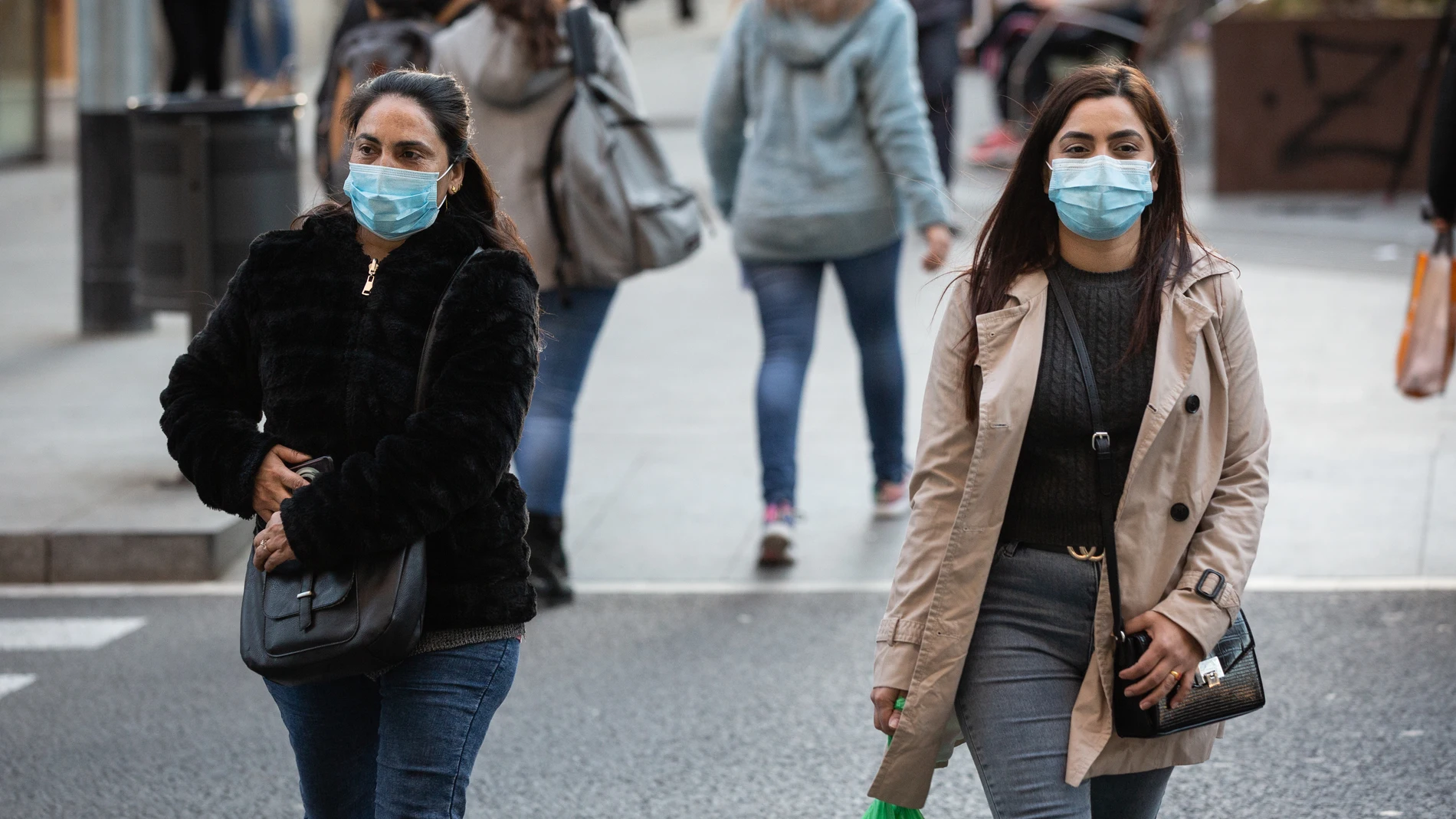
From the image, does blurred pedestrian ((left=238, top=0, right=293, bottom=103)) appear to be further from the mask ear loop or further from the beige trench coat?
the beige trench coat

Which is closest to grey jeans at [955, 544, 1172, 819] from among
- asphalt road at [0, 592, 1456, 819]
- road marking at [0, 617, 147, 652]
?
asphalt road at [0, 592, 1456, 819]

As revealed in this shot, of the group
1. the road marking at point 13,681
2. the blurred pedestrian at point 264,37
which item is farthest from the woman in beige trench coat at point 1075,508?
the blurred pedestrian at point 264,37

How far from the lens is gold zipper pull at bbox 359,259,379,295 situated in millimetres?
2986

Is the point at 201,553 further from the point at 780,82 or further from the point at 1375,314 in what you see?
the point at 1375,314

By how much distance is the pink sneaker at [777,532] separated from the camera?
19.8 feet

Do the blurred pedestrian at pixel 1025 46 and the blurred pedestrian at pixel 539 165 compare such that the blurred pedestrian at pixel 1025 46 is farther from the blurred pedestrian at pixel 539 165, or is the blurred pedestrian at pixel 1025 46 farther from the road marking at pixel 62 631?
the road marking at pixel 62 631

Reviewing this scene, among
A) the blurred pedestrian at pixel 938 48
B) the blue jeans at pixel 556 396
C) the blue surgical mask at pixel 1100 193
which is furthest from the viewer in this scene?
the blurred pedestrian at pixel 938 48

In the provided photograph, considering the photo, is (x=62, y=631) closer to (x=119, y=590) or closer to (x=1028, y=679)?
(x=119, y=590)

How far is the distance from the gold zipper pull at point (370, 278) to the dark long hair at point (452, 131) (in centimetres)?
14

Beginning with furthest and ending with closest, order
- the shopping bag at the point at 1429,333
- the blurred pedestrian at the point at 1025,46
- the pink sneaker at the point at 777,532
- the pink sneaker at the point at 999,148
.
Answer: the pink sneaker at the point at 999,148
the blurred pedestrian at the point at 1025,46
the pink sneaker at the point at 777,532
the shopping bag at the point at 1429,333

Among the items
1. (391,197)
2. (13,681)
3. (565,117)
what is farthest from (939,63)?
(391,197)

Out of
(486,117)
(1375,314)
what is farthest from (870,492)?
(1375,314)

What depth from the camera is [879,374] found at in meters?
6.27

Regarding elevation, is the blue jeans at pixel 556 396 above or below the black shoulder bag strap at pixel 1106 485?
below
